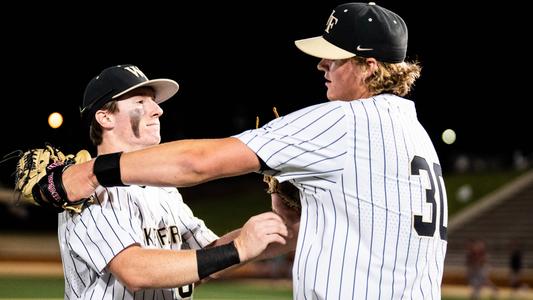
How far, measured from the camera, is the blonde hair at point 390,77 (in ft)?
10.6

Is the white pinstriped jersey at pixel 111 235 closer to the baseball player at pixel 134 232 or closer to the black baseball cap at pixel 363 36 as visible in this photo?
the baseball player at pixel 134 232

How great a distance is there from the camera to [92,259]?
3.52m

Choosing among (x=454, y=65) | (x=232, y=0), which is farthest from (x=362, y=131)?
(x=454, y=65)

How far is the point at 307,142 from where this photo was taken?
9.82 feet

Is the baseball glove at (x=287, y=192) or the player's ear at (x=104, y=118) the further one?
the player's ear at (x=104, y=118)

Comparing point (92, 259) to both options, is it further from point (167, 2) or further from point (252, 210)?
point (167, 2)

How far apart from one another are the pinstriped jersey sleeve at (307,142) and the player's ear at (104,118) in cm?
119

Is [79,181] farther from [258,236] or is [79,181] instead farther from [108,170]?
[258,236]

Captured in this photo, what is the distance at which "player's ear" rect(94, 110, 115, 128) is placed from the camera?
4008mm

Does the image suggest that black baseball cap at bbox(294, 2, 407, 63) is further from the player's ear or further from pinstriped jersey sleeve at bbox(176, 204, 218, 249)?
pinstriped jersey sleeve at bbox(176, 204, 218, 249)

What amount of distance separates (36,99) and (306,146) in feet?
159

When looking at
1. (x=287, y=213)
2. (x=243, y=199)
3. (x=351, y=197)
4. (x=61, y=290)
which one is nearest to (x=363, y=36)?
(x=351, y=197)

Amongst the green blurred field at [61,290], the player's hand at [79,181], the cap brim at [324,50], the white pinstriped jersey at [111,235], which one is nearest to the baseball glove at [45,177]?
the player's hand at [79,181]

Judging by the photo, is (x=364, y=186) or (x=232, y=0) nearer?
(x=364, y=186)
